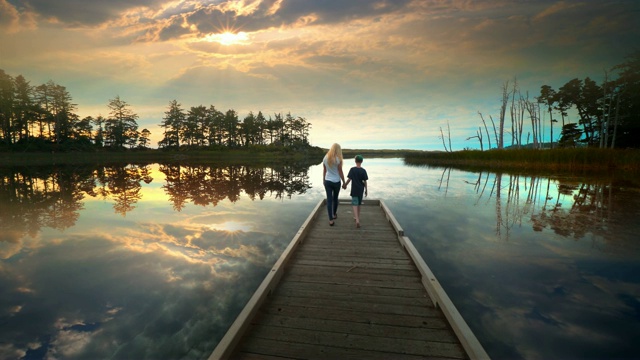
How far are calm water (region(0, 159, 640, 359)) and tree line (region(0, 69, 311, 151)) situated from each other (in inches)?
2519

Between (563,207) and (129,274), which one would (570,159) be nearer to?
(563,207)

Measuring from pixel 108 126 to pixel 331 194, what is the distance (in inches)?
3596

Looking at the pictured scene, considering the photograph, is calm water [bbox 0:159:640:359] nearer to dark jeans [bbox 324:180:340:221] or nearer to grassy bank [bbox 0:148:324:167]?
dark jeans [bbox 324:180:340:221]

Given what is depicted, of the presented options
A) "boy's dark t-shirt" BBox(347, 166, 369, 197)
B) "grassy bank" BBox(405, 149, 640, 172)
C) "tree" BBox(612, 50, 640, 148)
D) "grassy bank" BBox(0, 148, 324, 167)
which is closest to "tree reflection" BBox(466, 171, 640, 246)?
"boy's dark t-shirt" BBox(347, 166, 369, 197)

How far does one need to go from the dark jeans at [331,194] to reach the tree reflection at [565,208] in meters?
5.22

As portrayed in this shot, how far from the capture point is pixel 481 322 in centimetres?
419

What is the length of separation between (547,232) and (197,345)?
1007 cm

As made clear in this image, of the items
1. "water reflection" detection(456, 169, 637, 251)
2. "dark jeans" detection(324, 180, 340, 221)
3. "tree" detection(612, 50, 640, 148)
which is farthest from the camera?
"tree" detection(612, 50, 640, 148)

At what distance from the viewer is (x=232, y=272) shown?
19.2 ft

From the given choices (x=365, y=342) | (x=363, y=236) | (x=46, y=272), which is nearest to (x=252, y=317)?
(x=365, y=342)

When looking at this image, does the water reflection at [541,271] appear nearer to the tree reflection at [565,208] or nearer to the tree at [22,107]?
the tree reflection at [565,208]

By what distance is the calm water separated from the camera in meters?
3.79

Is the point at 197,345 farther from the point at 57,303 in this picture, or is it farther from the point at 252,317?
the point at 57,303

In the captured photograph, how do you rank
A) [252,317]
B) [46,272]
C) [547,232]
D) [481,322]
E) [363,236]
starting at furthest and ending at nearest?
[547,232] → [363,236] → [46,272] → [481,322] → [252,317]
